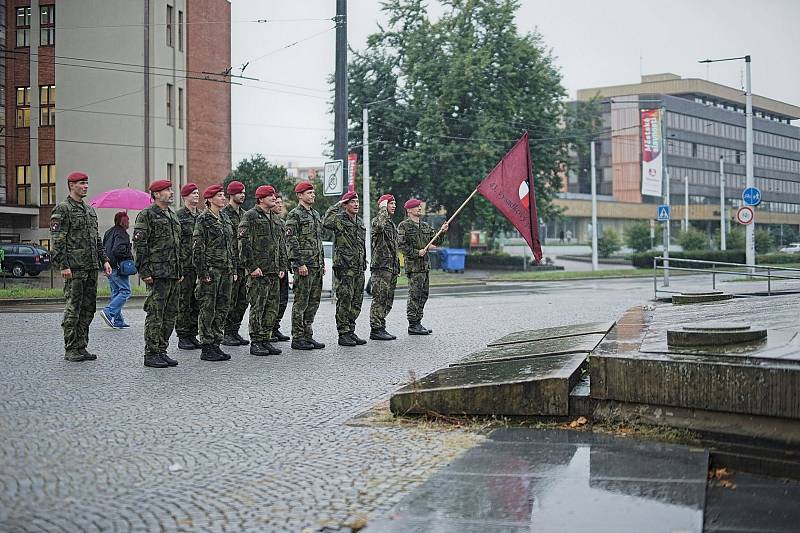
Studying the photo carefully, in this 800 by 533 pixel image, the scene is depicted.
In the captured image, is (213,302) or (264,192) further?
(264,192)

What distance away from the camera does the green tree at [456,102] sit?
43.8 meters

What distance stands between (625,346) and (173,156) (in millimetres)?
39344

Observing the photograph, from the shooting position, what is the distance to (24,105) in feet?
145

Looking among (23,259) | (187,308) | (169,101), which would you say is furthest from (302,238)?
(169,101)

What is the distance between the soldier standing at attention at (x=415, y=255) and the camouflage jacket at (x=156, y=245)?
3.64 m

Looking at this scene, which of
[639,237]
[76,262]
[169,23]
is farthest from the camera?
[639,237]

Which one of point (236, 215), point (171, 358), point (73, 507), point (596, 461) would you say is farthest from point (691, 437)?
point (236, 215)

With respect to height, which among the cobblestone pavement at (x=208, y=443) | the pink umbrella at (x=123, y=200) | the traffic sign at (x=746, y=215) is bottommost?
the cobblestone pavement at (x=208, y=443)

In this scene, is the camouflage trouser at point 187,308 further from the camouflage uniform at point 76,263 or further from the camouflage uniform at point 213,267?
the camouflage uniform at point 76,263

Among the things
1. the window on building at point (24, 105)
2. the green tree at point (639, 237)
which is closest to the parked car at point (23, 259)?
the window on building at point (24, 105)

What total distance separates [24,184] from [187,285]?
37632mm

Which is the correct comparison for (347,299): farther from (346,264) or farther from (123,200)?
(123,200)

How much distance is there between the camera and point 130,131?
4116 centimetres

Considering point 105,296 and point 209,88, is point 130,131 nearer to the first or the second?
point 209,88
